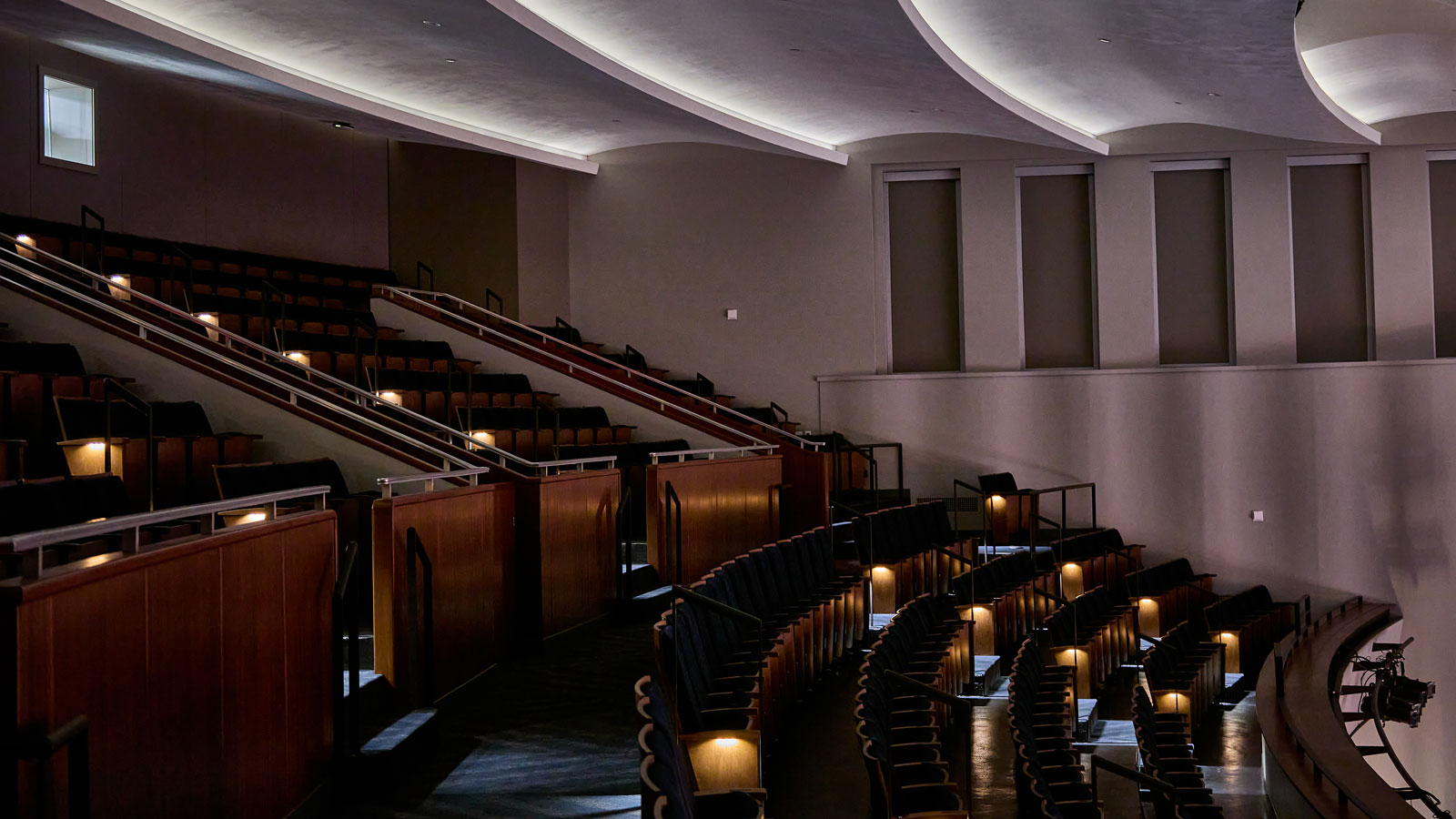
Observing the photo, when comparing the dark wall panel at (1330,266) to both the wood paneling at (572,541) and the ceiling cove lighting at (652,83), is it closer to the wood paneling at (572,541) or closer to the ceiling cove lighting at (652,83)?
the ceiling cove lighting at (652,83)

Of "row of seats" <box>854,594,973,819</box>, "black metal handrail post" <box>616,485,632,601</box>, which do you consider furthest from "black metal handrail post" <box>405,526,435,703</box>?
"black metal handrail post" <box>616,485,632,601</box>

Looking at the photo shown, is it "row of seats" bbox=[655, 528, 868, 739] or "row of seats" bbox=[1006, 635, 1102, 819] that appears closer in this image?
"row of seats" bbox=[655, 528, 868, 739]

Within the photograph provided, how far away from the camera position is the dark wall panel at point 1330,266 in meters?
8.17

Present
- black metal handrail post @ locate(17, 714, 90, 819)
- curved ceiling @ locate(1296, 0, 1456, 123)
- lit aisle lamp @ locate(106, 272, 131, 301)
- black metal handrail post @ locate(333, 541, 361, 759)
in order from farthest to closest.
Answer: curved ceiling @ locate(1296, 0, 1456, 123) → lit aisle lamp @ locate(106, 272, 131, 301) → black metal handrail post @ locate(333, 541, 361, 759) → black metal handrail post @ locate(17, 714, 90, 819)

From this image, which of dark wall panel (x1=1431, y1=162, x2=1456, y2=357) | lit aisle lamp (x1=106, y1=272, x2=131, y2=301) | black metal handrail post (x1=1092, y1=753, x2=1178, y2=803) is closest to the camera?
black metal handrail post (x1=1092, y1=753, x2=1178, y2=803)

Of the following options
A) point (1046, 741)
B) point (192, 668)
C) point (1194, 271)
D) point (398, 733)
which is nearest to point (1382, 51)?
point (1194, 271)

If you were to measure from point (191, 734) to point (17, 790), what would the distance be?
550 millimetres

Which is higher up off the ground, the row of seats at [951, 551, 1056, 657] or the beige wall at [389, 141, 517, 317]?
the beige wall at [389, 141, 517, 317]

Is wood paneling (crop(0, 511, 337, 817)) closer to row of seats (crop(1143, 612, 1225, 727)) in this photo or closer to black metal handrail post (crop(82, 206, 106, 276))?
black metal handrail post (crop(82, 206, 106, 276))

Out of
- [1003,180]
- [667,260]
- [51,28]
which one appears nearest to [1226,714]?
[1003,180]

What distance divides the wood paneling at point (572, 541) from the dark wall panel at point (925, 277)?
4080 mm

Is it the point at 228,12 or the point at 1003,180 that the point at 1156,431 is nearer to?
the point at 1003,180

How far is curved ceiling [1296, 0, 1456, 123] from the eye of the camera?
6.54m

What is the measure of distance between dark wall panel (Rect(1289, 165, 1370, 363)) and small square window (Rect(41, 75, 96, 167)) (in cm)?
757
